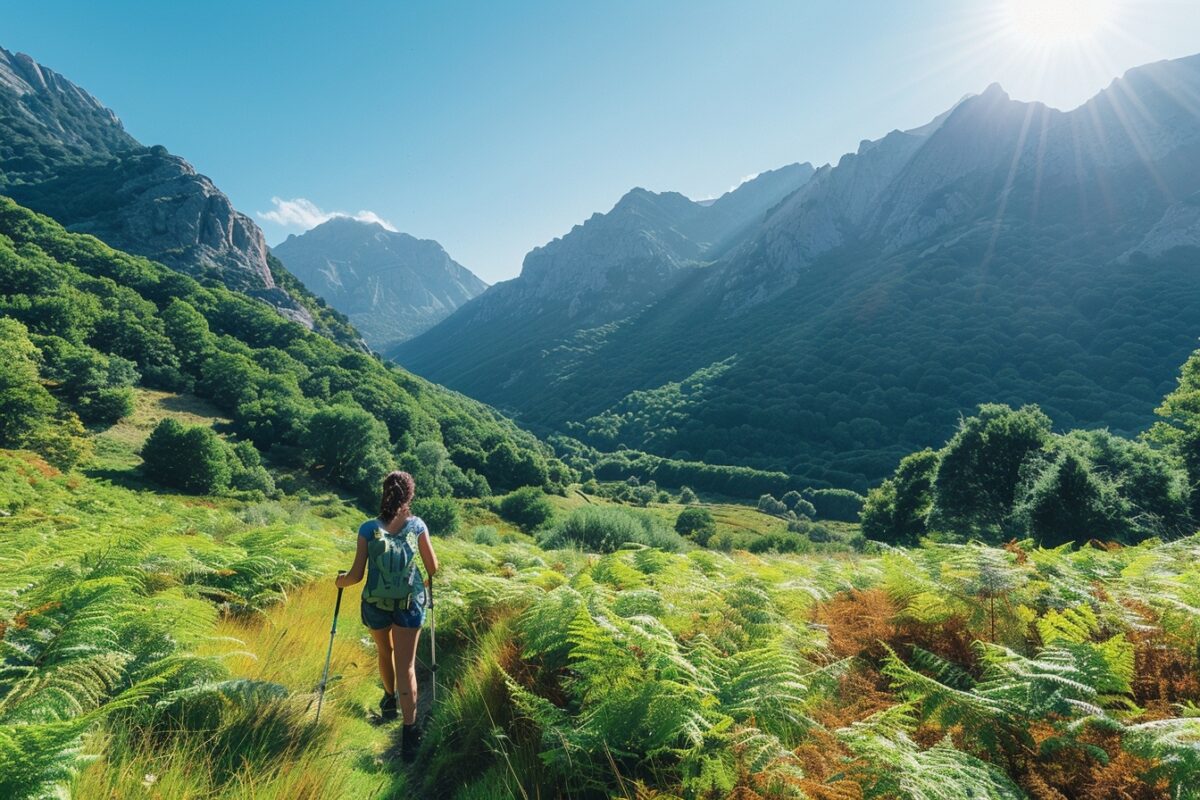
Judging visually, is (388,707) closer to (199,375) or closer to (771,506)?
(199,375)

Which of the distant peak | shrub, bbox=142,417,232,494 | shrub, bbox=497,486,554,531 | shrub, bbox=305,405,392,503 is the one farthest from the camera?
the distant peak

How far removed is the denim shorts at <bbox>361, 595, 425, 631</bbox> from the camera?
519 cm

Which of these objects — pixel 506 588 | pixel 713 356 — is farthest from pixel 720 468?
pixel 506 588

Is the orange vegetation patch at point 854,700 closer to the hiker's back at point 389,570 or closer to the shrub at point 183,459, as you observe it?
the hiker's back at point 389,570

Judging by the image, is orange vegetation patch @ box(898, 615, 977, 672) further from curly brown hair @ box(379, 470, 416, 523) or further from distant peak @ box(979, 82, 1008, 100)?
distant peak @ box(979, 82, 1008, 100)

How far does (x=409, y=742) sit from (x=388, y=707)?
1.05 metres

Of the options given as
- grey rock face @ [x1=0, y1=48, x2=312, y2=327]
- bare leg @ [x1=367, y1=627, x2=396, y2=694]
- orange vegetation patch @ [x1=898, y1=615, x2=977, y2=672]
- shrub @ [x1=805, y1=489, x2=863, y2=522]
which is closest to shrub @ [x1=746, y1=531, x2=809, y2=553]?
orange vegetation patch @ [x1=898, y1=615, x2=977, y2=672]

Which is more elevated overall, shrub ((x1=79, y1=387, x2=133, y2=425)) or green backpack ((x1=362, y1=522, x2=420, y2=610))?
shrub ((x1=79, y1=387, x2=133, y2=425))

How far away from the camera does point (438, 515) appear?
4800 centimetres

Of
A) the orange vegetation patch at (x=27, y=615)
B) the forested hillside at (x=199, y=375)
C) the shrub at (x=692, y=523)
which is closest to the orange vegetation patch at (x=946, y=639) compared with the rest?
the orange vegetation patch at (x=27, y=615)

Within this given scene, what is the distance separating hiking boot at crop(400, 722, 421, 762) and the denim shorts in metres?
0.92

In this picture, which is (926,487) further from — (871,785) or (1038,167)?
(1038,167)

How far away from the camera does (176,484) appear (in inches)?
1594

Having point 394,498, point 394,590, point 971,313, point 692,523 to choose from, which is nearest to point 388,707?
point 394,590
